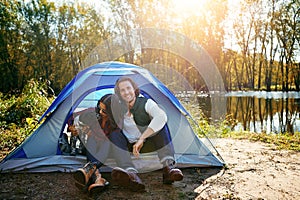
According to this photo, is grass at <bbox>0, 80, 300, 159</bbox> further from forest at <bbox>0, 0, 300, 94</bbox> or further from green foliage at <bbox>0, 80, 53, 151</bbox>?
forest at <bbox>0, 0, 300, 94</bbox>

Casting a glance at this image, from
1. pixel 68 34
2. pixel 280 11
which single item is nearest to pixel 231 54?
pixel 280 11

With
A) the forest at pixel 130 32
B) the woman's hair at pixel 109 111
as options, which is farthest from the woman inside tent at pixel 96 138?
the forest at pixel 130 32

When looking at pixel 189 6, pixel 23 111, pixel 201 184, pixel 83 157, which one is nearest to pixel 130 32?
pixel 189 6

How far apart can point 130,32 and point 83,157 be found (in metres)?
19.4

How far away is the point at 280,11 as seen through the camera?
70.4 ft

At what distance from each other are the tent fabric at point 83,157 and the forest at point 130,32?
16317mm

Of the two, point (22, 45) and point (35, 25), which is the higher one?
point (35, 25)

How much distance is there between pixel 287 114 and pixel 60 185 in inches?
338

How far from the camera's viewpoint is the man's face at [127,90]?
2824mm

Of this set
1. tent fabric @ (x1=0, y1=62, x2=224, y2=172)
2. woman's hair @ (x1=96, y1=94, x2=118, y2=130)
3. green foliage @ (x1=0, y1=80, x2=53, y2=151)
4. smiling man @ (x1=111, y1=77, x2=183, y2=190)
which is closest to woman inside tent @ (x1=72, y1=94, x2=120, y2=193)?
woman's hair @ (x1=96, y1=94, x2=118, y2=130)

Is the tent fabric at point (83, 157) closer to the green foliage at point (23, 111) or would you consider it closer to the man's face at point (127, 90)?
the man's face at point (127, 90)

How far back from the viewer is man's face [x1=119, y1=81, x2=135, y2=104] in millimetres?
2824

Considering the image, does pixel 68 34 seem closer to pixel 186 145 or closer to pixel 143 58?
pixel 143 58

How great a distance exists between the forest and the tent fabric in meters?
16.3
